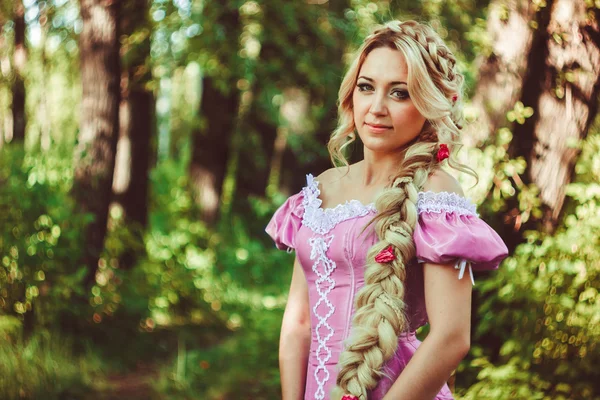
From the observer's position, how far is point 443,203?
6.82 ft

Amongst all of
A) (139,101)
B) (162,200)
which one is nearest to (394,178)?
(139,101)

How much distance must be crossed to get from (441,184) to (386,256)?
11.0 inches

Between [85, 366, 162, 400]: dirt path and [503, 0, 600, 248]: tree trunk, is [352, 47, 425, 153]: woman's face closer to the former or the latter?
[503, 0, 600, 248]: tree trunk

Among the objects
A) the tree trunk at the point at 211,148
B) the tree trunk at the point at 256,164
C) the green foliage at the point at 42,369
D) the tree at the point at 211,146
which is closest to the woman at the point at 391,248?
the green foliage at the point at 42,369

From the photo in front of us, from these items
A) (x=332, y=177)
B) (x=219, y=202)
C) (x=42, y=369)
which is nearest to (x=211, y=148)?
(x=219, y=202)

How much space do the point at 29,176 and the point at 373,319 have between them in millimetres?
4326

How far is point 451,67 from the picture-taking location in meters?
2.27

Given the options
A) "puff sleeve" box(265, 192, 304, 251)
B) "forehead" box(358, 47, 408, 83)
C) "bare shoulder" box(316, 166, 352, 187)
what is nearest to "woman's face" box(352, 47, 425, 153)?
"forehead" box(358, 47, 408, 83)

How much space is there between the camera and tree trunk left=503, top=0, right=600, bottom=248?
413 cm

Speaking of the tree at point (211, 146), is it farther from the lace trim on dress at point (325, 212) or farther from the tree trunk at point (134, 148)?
the lace trim on dress at point (325, 212)

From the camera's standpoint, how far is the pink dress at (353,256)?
1.99 metres

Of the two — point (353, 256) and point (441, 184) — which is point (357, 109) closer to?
point (441, 184)

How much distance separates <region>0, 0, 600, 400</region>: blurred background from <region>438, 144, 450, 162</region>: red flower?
0.99 metres

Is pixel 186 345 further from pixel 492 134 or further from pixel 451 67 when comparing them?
pixel 451 67
